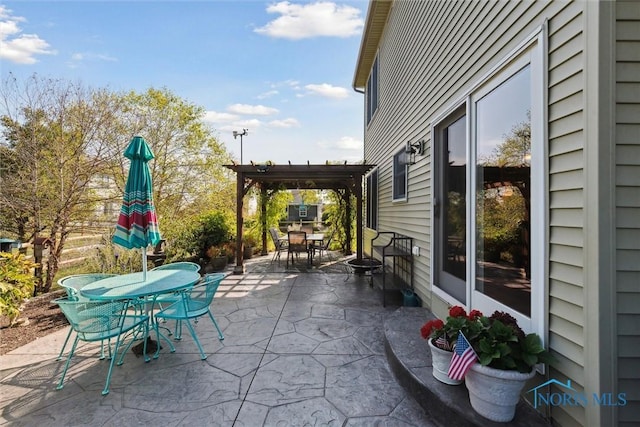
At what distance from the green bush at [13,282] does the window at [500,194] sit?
4873 mm

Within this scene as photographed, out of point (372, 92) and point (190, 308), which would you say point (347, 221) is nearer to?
point (372, 92)

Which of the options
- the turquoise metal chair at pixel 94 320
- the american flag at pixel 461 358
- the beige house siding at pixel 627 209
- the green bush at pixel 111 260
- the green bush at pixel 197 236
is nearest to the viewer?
the beige house siding at pixel 627 209

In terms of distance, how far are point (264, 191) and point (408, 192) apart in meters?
5.66

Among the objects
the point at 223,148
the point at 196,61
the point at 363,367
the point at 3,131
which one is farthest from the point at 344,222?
the point at 3,131

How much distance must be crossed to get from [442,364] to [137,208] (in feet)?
10.4

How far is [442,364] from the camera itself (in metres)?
2.11

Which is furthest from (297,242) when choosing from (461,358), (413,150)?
(461,358)

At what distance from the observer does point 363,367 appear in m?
2.79

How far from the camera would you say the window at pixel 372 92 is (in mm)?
7896

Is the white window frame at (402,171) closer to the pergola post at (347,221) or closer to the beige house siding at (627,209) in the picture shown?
the beige house siding at (627,209)

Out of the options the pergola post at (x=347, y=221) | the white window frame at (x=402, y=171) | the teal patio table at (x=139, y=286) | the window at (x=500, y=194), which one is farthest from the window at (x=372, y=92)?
the teal patio table at (x=139, y=286)

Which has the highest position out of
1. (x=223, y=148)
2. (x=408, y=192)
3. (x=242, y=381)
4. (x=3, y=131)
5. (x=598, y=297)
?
(x=223, y=148)

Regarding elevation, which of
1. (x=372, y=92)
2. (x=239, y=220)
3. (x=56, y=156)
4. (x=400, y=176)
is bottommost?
(x=239, y=220)

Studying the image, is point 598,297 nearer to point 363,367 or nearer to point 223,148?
point 363,367
